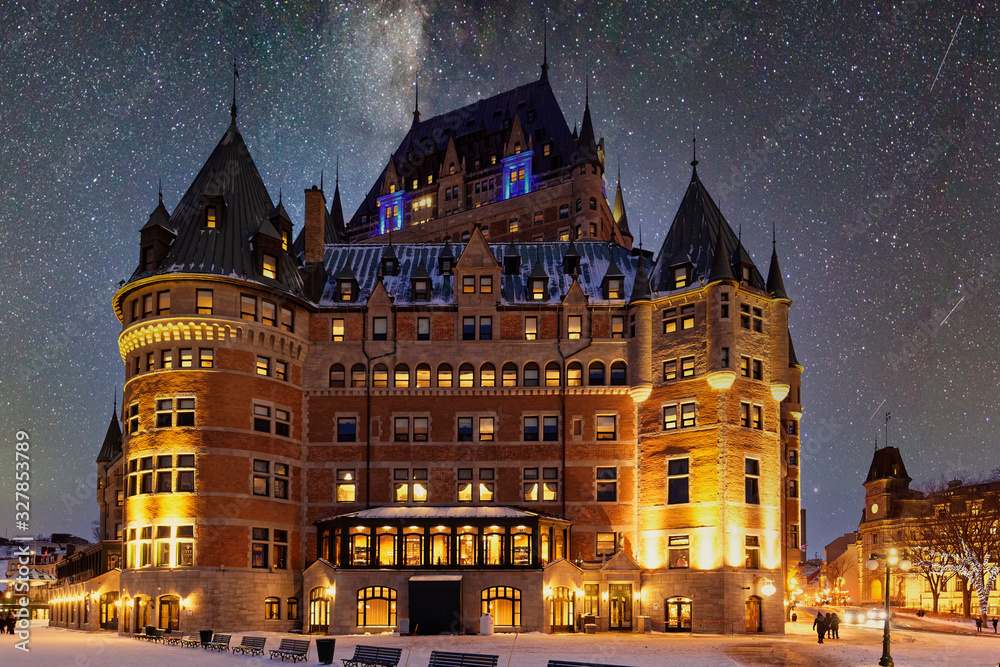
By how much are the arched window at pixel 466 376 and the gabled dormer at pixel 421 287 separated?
5.45 meters

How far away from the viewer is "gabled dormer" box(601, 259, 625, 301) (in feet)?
221

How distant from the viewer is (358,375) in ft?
218

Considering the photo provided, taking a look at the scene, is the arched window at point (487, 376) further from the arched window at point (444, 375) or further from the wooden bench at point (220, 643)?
the wooden bench at point (220, 643)

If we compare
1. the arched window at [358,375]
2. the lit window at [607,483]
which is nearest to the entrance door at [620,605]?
the lit window at [607,483]

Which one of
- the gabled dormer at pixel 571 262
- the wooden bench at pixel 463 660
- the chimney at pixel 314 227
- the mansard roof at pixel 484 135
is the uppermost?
the mansard roof at pixel 484 135

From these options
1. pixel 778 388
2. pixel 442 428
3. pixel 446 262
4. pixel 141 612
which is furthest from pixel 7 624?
pixel 778 388

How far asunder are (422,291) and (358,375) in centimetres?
726

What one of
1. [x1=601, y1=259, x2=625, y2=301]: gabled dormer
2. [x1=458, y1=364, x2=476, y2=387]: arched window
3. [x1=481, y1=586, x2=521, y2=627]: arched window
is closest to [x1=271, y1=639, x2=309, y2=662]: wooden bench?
[x1=481, y1=586, x2=521, y2=627]: arched window

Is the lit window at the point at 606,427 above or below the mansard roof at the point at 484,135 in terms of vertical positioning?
below

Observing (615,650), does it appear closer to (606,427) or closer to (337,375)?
(606,427)

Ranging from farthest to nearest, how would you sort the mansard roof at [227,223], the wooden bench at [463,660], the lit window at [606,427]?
the lit window at [606,427] → the mansard roof at [227,223] → the wooden bench at [463,660]

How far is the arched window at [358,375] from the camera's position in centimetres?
6612

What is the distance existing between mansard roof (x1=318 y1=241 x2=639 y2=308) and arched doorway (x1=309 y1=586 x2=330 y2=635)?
62.9ft

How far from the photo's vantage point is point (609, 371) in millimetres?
65875
